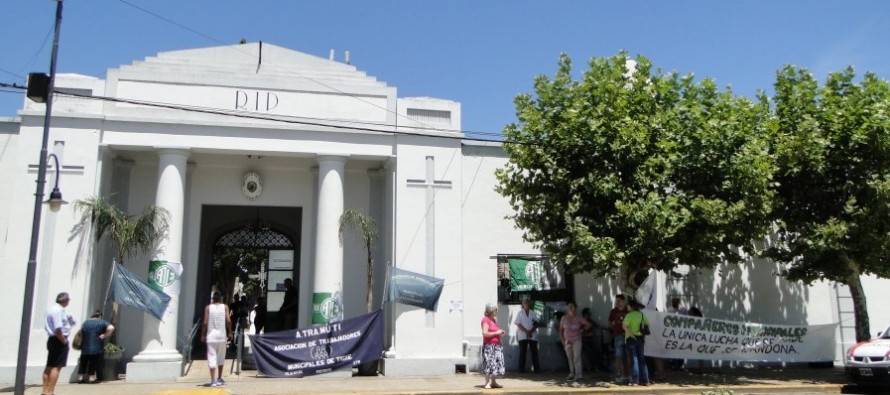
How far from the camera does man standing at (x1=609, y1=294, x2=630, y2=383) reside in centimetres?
1300

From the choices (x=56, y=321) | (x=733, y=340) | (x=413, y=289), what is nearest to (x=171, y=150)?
(x=56, y=321)

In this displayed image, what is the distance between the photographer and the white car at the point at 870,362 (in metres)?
12.2

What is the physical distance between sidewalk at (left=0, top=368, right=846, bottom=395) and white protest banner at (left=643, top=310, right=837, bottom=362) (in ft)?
1.61

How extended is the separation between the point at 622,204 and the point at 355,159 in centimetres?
638

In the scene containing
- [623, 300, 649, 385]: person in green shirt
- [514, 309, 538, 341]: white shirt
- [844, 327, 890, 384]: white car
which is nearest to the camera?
[844, 327, 890, 384]: white car

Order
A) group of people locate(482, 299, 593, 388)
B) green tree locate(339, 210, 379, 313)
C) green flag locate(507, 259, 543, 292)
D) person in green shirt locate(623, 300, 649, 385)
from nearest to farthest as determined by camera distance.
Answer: group of people locate(482, 299, 593, 388) → person in green shirt locate(623, 300, 649, 385) → green tree locate(339, 210, 379, 313) → green flag locate(507, 259, 543, 292)

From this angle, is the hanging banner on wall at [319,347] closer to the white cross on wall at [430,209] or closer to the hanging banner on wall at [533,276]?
the white cross on wall at [430,209]

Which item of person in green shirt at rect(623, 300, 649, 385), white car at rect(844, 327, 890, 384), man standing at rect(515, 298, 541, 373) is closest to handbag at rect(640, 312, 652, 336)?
person in green shirt at rect(623, 300, 649, 385)

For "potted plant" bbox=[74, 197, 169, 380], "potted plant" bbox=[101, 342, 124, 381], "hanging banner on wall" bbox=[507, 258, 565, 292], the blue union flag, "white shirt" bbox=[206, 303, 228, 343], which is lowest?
"potted plant" bbox=[101, 342, 124, 381]

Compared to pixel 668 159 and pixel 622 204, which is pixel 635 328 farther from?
pixel 668 159

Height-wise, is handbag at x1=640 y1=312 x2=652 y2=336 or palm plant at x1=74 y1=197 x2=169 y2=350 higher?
palm plant at x1=74 y1=197 x2=169 y2=350

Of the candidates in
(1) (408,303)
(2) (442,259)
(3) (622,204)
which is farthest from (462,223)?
(3) (622,204)

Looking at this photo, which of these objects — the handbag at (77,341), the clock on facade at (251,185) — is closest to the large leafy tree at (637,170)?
the clock on facade at (251,185)

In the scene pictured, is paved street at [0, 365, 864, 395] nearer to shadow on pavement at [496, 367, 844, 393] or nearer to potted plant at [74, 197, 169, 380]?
shadow on pavement at [496, 367, 844, 393]
